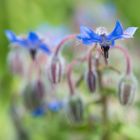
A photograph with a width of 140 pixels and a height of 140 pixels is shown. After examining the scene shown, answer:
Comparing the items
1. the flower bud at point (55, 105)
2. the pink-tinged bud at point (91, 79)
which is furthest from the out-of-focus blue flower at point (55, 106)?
the pink-tinged bud at point (91, 79)

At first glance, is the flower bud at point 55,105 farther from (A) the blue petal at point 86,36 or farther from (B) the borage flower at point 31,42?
(A) the blue petal at point 86,36

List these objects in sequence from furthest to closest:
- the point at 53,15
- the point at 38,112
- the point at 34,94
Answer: the point at 53,15
the point at 38,112
the point at 34,94

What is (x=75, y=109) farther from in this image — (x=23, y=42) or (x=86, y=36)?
(x=86, y=36)

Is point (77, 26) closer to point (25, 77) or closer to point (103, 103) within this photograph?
point (25, 77)

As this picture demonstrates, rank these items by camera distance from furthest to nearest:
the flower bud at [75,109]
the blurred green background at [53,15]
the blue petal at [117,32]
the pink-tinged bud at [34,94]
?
the blurred green background at [53,15] < the pink-tinged bud at [34,94] < the flower bud at [75,109] < the blue petal at [117,32]

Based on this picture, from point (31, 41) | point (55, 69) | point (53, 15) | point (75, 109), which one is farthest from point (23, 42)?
point (53, 15)

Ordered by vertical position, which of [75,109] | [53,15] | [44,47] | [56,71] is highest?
[53,15]

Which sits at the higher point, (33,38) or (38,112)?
(33,38)
